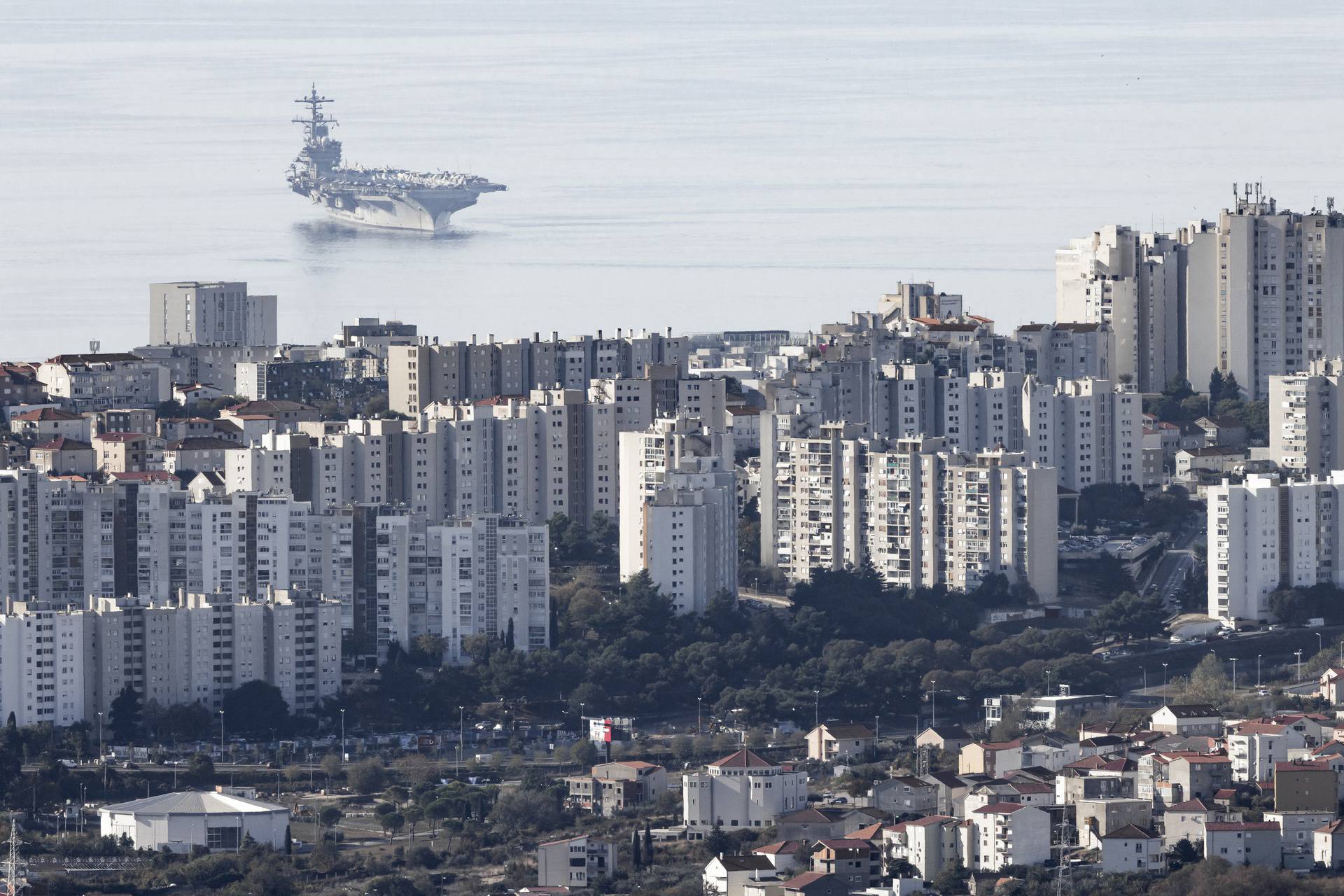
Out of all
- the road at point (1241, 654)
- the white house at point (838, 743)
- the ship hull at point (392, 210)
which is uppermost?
the ship hull at point (392, 210)

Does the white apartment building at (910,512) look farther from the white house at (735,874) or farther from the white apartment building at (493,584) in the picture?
the white house at (735,874)

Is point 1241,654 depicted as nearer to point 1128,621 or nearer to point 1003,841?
point 1128,621

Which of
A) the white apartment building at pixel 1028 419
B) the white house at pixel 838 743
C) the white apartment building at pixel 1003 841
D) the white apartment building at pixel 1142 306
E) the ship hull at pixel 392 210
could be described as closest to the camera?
the white apartment building at pixel 1003 841

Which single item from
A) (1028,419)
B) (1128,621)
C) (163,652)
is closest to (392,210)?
(1028,419)

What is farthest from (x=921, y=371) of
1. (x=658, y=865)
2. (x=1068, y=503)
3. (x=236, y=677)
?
(x=658, y=865)

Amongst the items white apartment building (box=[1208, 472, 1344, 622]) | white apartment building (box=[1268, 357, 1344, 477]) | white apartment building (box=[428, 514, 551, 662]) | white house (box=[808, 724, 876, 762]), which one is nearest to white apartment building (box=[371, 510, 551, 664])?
white apartment building (box=[428, 514, 551, 662])

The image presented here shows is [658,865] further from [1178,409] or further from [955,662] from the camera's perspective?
[1178,409]

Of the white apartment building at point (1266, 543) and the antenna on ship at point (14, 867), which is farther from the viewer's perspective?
the white apartment building at point (1266, 543)

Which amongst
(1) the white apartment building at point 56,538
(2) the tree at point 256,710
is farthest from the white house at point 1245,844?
(1) the white apartment building at point 56,538
